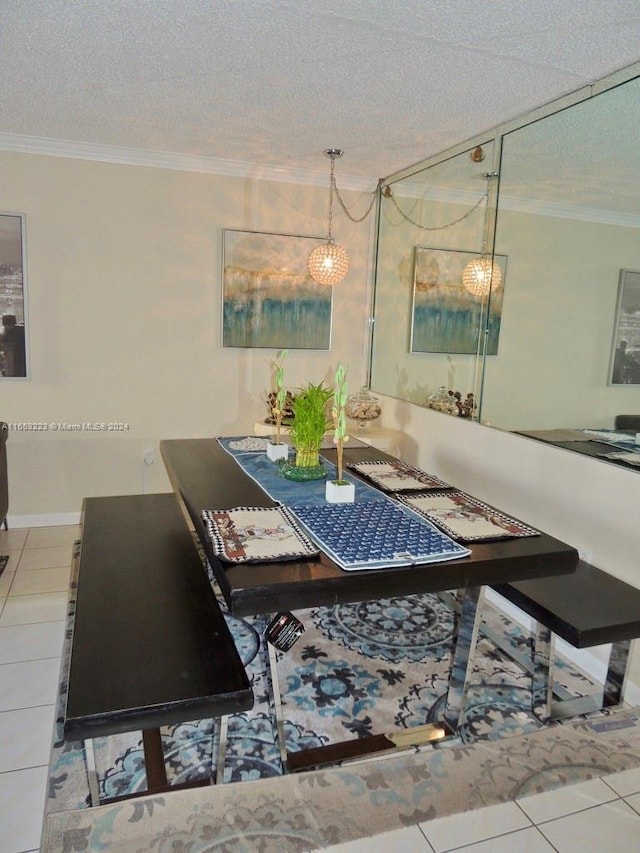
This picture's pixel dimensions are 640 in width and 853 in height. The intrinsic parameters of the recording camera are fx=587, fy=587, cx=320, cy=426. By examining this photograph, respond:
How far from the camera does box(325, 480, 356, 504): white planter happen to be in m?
2.06

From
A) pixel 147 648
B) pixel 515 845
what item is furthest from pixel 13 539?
pixel 515 845

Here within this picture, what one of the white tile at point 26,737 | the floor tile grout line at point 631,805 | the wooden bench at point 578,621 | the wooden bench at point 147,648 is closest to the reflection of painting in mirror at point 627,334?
the wooden bench at point 578,621

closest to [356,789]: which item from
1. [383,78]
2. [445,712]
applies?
[445,712]

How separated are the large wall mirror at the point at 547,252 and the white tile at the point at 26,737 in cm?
244

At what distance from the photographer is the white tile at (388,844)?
1504mm

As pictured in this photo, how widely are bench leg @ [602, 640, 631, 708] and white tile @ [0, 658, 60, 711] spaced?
2033 mm

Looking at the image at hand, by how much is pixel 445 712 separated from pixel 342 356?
2811 mm

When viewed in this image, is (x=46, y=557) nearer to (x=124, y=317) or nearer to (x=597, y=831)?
(x=124, y=317)

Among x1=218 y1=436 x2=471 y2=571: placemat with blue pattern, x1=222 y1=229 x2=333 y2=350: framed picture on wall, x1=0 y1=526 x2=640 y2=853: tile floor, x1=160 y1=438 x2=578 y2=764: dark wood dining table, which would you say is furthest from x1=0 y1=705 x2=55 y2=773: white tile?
x1=222 y1=229 x2=333 y2=350: framed picture on wall

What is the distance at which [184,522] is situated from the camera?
9.03ft

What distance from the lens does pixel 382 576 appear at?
151 cm

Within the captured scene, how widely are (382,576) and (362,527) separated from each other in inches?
12.2

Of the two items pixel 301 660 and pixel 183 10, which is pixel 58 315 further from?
pixel 301 660

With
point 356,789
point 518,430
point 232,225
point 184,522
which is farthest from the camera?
point 232,225
